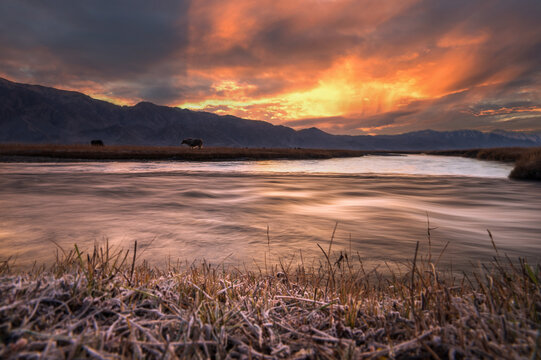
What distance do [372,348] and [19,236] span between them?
819 cm

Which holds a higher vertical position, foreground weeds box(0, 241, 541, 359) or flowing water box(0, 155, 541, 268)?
foreground weeds box(0, 241, 541, 359)

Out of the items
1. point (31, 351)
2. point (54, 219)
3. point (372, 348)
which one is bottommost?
point (54, 219)

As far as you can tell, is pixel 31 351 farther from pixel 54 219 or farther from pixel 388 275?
pixel 54 219

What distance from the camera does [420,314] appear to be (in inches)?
79.4

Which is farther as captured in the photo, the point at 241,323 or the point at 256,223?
the point at 256,223

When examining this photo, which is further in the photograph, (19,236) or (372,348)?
(19,236)

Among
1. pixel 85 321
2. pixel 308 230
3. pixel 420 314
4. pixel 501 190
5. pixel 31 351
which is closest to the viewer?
pixel 31 351

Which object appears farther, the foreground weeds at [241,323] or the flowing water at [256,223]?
the flowing water at [256,223]

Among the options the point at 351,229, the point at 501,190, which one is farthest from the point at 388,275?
the point at 501,190

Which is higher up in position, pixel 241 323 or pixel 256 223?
pixel 241 323

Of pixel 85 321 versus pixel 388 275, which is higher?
pixel 85 321

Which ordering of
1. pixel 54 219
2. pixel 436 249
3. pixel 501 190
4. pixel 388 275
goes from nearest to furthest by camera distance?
pixel 388 275 < pixel 436 249 < pixel 54 219 < pixel 501 190

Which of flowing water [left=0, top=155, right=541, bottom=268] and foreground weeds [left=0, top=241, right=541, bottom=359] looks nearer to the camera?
foreground weeds [left=0, top=241, right=541, bottom=359]

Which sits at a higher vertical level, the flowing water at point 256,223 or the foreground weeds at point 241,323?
the foreground weeds at point 241,323
